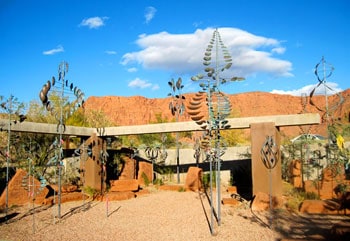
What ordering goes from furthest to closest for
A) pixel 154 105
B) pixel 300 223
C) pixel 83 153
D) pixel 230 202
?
pixel 154 105
pixel 83 153
pixel 230 202
pixel 300 223

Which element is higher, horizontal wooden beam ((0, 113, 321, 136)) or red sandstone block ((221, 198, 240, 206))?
horizontal wooden beam ((0, 113, 321, 136))

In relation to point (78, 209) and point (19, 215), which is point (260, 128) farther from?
point (19, 215)

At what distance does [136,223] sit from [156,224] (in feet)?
2.12

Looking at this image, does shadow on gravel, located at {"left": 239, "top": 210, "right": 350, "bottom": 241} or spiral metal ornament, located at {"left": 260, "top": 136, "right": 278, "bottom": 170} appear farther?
spiral metal ornament, located at {"left": 260, "top": 136, "right": 278, "bottom": 170}

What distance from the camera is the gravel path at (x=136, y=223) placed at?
26.8 ft

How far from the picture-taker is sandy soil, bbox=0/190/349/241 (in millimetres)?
8094

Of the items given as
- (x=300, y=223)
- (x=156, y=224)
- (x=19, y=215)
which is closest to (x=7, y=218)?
(x=19, y=215)

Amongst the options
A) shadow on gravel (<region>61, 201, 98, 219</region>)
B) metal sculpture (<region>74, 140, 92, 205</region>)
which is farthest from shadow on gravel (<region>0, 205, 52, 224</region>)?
metal sculpture (<region>74, 140, 92, 205</region>)

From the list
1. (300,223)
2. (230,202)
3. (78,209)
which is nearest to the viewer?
(300,223)

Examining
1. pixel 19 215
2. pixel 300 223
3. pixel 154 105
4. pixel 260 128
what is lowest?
pixel 19 215

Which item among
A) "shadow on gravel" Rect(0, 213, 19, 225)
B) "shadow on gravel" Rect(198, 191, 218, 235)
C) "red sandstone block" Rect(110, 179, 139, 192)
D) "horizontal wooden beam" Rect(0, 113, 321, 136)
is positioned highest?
"horizontal wooden beam" Rect(0, 113, 321, 136)

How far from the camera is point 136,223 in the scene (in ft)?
31.9

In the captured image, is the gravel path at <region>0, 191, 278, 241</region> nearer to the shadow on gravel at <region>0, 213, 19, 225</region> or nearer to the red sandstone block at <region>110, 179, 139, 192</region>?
the shadow on gravel at <region>0, 213, 19, 225</region>

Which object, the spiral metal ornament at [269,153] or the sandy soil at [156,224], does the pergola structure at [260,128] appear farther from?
the sandy soil at [156,224]
